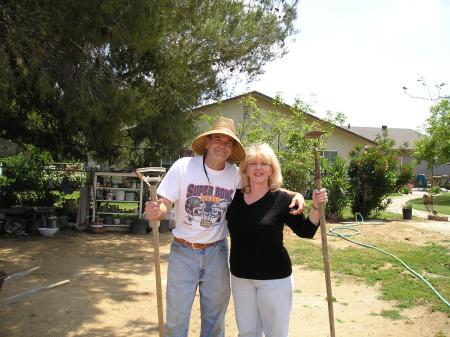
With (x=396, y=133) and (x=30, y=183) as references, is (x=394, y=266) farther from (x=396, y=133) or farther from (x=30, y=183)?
(x=396, y=133)

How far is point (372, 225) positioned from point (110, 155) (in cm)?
666

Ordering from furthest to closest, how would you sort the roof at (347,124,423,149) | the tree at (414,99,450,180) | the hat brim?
the roof at (347,124,423,149), the tree at (414,99,450,180), the hat brim

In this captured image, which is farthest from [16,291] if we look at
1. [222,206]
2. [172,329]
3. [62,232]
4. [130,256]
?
[62,232]

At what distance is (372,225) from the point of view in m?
11.4

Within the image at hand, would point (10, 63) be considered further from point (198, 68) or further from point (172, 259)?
point (198, 68)

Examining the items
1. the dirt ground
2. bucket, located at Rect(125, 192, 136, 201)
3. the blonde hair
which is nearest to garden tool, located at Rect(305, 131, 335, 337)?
the blonde hair

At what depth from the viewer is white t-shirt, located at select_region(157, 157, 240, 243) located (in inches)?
116

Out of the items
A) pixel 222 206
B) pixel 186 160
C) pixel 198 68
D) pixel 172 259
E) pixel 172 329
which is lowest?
pixel 172 329

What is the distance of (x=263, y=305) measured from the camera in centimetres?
279

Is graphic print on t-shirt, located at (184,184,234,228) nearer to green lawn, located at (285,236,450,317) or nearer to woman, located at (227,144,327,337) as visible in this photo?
woman, located at (227,144,327,337)

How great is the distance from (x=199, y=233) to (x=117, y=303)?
2.87 metres

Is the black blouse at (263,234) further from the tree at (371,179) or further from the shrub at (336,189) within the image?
the tree at (371,179)

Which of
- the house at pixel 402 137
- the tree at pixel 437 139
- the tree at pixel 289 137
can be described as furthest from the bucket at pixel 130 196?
the house at pixel 402 137

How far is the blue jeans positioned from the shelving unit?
801 centimetres
